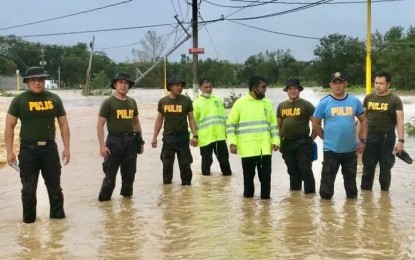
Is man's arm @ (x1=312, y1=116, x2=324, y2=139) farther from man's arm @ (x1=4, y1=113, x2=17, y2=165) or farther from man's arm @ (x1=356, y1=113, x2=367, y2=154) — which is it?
man's arm @ (x1=4, y1=113, x2=17, y2=165)

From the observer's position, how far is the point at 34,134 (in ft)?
23.2

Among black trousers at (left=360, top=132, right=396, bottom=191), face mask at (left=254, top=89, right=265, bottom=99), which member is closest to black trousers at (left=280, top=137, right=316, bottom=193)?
black trousers at (left=360, top=132, right=396, bottom=191)

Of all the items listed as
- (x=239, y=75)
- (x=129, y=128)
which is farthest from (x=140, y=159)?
(x=239, y=75)

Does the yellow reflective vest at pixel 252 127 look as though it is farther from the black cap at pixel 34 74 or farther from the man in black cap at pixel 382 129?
the black cap at pixel 34 74

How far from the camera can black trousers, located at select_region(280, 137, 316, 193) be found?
28.7 feet

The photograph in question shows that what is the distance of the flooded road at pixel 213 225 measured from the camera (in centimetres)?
579

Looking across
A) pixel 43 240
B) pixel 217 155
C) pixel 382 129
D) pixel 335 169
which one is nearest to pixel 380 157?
pixel 382 129

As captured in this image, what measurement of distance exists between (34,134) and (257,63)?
112491mm

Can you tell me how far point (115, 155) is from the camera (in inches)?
327

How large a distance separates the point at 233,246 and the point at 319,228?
117 centimetres

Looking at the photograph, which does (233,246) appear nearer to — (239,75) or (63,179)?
(63,179)

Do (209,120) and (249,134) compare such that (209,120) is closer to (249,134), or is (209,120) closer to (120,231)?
(249,134)

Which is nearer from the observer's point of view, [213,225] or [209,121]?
[213,225]

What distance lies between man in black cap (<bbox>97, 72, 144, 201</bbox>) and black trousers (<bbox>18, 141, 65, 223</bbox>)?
3.38 ft
